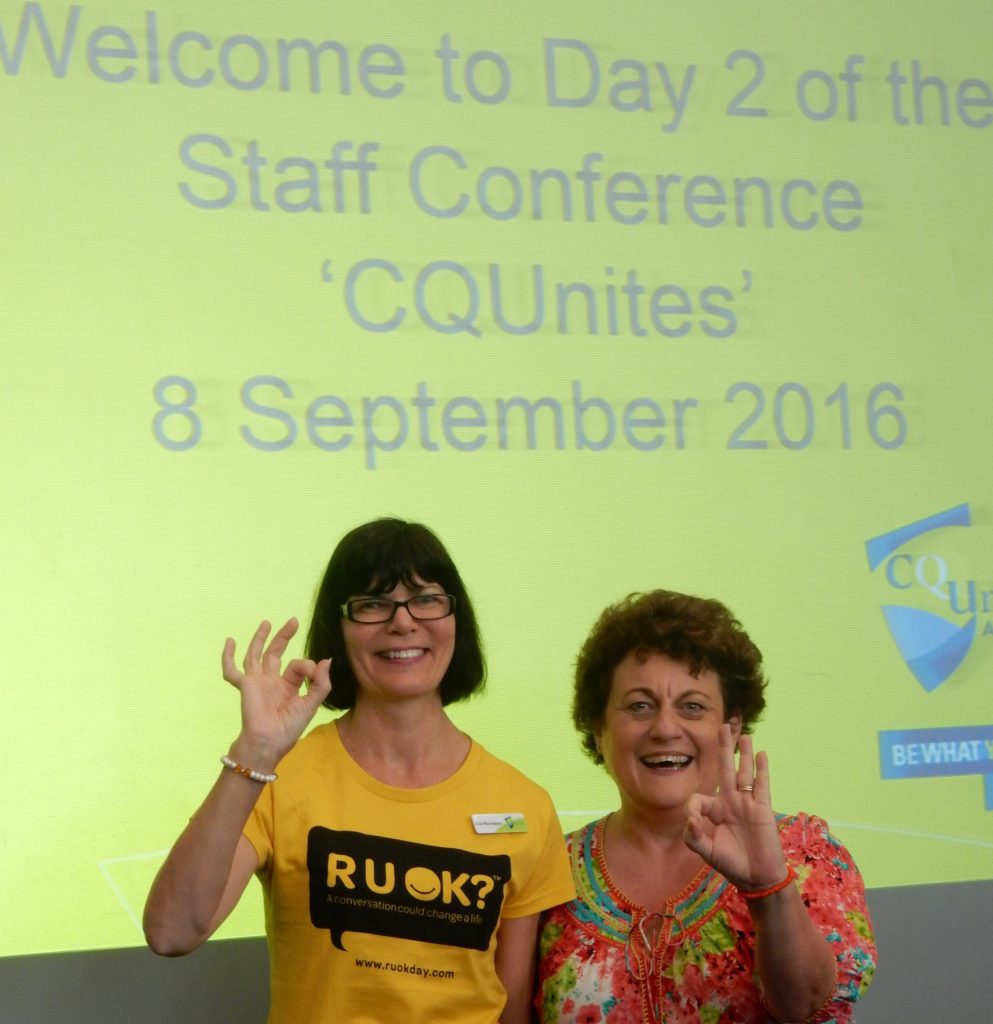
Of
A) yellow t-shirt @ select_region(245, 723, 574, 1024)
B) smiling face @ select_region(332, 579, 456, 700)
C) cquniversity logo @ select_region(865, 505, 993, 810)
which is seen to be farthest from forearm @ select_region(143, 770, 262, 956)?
cquniversity logo @ select_region(865, 505, 993, 810)

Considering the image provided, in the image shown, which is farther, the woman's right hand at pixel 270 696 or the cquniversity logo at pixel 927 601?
the cquniversity logo at pixel 927 601

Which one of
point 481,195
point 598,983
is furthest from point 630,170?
point 598,983

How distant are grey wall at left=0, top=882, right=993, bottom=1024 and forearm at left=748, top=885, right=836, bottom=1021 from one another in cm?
137

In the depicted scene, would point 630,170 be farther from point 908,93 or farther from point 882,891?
point 882,891

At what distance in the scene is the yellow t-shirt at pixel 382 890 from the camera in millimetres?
1976

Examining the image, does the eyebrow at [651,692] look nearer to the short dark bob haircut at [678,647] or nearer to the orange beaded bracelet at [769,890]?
the short dark bob haircut at [678,647]

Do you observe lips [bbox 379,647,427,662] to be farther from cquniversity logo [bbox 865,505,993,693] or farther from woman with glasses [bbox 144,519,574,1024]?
cquniversity logo [bbox 865,505,993,693]

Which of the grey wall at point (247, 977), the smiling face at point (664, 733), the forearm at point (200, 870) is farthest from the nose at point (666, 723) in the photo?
the grey wall at point (247, 977)

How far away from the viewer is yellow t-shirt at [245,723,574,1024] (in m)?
1.98

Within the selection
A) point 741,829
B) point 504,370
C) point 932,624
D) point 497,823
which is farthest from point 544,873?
point 932,624

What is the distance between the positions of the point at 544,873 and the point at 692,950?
9.0 inches

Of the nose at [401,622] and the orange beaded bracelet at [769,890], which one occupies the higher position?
the nose at [401,622]

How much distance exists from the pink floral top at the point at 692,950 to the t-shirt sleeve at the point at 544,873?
0.04m

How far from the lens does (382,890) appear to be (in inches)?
79.2
